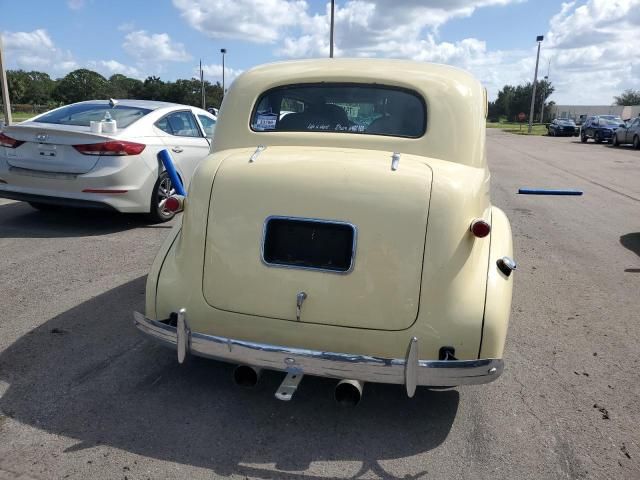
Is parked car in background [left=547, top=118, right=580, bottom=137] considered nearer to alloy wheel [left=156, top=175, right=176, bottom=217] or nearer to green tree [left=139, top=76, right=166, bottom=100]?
green tree [left=139, top=76, right=166, bottom=100]

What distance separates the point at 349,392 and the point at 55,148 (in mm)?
5146

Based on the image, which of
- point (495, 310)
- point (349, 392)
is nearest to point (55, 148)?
point (349, 392)

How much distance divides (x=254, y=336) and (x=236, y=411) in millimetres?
462

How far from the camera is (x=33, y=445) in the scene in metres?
2.68

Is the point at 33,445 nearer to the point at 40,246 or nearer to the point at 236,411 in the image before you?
the point at 236,411

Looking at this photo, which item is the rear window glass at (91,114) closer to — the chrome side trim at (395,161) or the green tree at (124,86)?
the chrome side trim at (395,161)

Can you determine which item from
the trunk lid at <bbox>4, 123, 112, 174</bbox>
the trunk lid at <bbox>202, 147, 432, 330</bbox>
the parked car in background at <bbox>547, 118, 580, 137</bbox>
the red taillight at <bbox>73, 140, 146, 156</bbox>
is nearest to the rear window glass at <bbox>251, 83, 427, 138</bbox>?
the trunk lid at <bbox>202, 147, 432, 330</bbox>

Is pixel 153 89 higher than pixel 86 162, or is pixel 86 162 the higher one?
pixel 153 89

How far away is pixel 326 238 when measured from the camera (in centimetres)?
285

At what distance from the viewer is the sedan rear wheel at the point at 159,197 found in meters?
6.95

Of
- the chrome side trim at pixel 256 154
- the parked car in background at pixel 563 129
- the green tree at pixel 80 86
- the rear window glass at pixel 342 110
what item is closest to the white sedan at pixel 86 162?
the rear window glass at pixel 342 110

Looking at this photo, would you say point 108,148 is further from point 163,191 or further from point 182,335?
point 182,335

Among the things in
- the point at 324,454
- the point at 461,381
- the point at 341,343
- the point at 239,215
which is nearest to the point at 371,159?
the point at 239,215

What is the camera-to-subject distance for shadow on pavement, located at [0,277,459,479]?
8.91 ft
